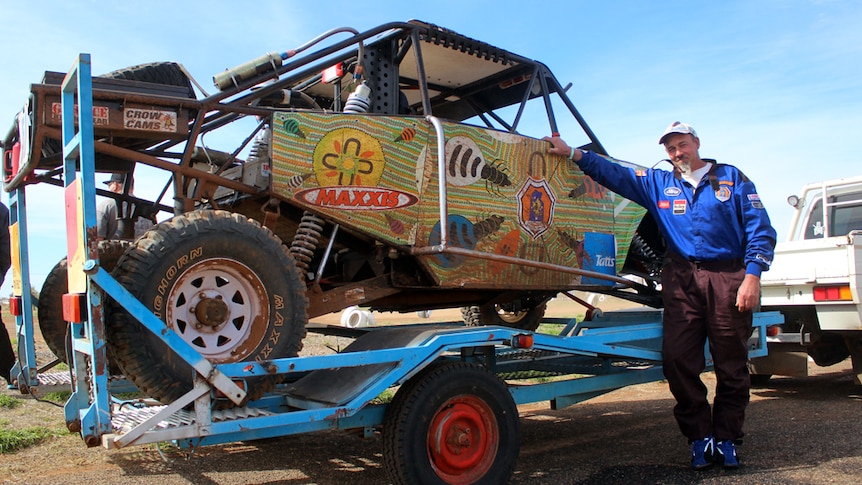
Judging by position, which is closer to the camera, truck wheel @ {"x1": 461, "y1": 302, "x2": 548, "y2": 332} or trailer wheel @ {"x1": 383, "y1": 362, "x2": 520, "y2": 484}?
trailer wheel @ {"x1": 383, "y1": 362, "x2": 520, "y2": 484}

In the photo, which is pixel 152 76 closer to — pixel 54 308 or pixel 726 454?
pixel 54 308

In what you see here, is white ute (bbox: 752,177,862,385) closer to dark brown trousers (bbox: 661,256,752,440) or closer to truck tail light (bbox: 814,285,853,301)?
truck tail light (bbox: 814,285,853,301)

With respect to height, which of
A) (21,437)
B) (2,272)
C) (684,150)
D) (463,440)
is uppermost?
(684,150)

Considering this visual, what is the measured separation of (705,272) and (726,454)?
47.0 inches

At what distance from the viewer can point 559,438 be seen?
19.2ft

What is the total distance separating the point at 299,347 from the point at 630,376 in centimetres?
267

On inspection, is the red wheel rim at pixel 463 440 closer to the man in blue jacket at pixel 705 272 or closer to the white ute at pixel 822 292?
the man in blue jacket at pixel 705 272

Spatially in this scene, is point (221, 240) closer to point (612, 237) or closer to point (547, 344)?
point (547, 344)

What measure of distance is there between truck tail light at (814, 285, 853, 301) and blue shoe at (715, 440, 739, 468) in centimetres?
288

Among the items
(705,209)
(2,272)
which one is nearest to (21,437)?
(2,272)

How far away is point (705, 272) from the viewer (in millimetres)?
5020

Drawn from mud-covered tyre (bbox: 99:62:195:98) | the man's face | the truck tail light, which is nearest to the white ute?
the truck tail light

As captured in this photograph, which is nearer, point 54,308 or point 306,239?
point 306,239

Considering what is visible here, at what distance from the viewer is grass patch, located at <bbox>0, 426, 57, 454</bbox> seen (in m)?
5.29
